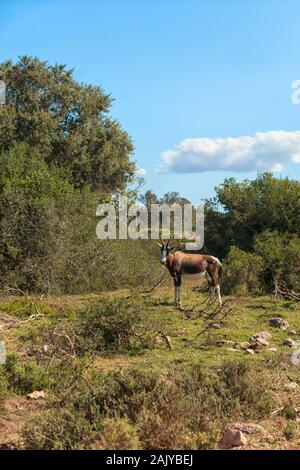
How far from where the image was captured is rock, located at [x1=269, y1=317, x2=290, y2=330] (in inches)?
437

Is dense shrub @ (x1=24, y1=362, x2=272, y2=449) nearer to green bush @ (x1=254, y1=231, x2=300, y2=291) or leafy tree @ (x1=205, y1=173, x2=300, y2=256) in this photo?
green bush @ (x1=254, y1=231, x2=300, y2=291)

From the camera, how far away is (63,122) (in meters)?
26.0

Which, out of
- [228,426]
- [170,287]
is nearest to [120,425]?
[228,426]

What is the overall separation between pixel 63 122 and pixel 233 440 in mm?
22778

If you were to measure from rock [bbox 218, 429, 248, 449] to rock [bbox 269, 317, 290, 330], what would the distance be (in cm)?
635

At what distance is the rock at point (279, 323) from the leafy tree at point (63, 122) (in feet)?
49.5

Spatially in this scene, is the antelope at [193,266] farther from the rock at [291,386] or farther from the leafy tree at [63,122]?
the leafy tree at [63,122]

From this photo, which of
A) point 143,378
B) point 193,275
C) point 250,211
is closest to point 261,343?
point 143,378

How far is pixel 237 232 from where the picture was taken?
73.5 feet

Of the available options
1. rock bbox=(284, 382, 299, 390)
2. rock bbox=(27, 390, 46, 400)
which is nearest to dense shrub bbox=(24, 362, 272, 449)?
rock bbox=(284, 382, 299, 390)

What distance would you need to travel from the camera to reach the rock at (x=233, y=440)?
15.8 feet

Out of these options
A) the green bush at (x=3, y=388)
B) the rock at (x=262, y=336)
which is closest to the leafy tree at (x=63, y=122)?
the rock at (x=262, y=336)
